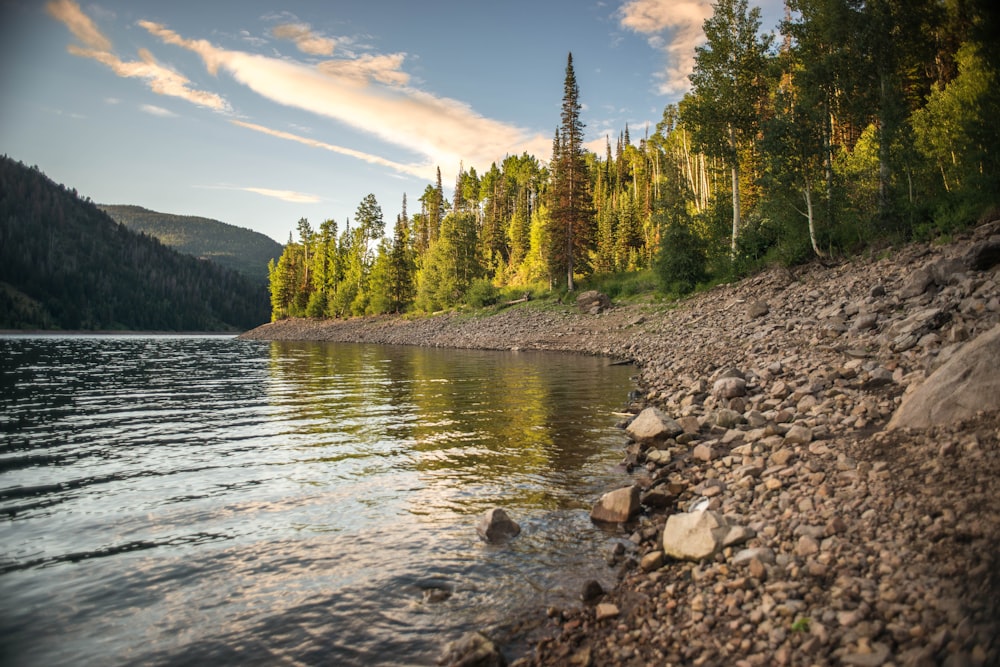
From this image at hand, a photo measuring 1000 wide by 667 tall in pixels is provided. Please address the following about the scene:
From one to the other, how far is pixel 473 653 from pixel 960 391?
6.27 metres

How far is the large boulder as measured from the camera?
5680 millimetres

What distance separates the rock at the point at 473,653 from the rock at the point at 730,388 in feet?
27.3

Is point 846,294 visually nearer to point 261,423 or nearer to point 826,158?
point 826,158

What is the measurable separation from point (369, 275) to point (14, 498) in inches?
3066

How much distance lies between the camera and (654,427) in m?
9.88

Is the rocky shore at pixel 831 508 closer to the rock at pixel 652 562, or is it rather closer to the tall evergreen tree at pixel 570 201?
the rock at pixel 652 562

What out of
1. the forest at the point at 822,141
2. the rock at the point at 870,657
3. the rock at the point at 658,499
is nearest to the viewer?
the rock at the point at 870,657

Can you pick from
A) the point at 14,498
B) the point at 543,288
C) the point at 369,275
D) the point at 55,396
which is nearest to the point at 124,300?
the point at 369,275

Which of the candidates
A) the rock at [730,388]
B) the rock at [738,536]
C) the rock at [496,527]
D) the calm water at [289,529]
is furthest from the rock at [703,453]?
the rock at [496,527]

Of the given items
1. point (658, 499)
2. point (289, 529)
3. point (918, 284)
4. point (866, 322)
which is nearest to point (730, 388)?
point (866, 322)

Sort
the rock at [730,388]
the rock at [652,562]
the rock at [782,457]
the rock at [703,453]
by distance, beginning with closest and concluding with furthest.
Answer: the rock at [652,562], the rock at [782,457], the rock at [703,453], the rock at [730,388]

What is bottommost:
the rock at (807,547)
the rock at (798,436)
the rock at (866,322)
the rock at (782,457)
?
the rock at (807,547)

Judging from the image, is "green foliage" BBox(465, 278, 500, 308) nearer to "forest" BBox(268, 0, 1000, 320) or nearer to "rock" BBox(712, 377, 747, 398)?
"forest" BBox(268, 0, 1000, 320)

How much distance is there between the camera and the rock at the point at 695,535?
5156 millimetres
